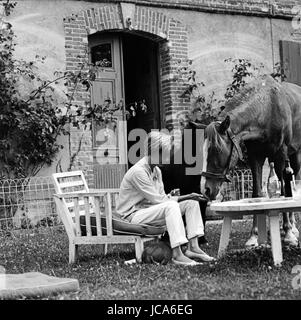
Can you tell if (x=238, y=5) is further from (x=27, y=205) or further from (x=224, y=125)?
(x=224, y=125)

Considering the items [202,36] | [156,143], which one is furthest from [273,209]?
[202,36]

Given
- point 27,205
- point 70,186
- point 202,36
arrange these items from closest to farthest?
point 70,186
point 27,205
point 202,36

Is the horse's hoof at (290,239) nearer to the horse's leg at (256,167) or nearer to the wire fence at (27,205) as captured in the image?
the horse's leg at (256,167)

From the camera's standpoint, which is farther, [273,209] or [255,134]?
[255,134]

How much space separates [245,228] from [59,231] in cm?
258

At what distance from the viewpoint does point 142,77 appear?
498 inches

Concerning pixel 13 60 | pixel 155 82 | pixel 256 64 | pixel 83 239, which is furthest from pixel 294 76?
pixel 83 239

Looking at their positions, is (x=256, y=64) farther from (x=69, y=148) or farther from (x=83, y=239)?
(x=83, y=239)

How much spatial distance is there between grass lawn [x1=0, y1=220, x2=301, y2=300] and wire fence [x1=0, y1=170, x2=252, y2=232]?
8.35ft

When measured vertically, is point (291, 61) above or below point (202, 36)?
below

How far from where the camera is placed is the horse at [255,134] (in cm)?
584

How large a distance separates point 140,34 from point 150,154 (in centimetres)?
587

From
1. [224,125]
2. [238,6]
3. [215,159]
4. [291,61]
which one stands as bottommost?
[215,159]

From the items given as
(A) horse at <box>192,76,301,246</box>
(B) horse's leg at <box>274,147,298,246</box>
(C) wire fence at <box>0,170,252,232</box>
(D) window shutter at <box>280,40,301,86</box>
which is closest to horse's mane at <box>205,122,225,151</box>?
(A) horse at <box>192,76,301,246</box>
